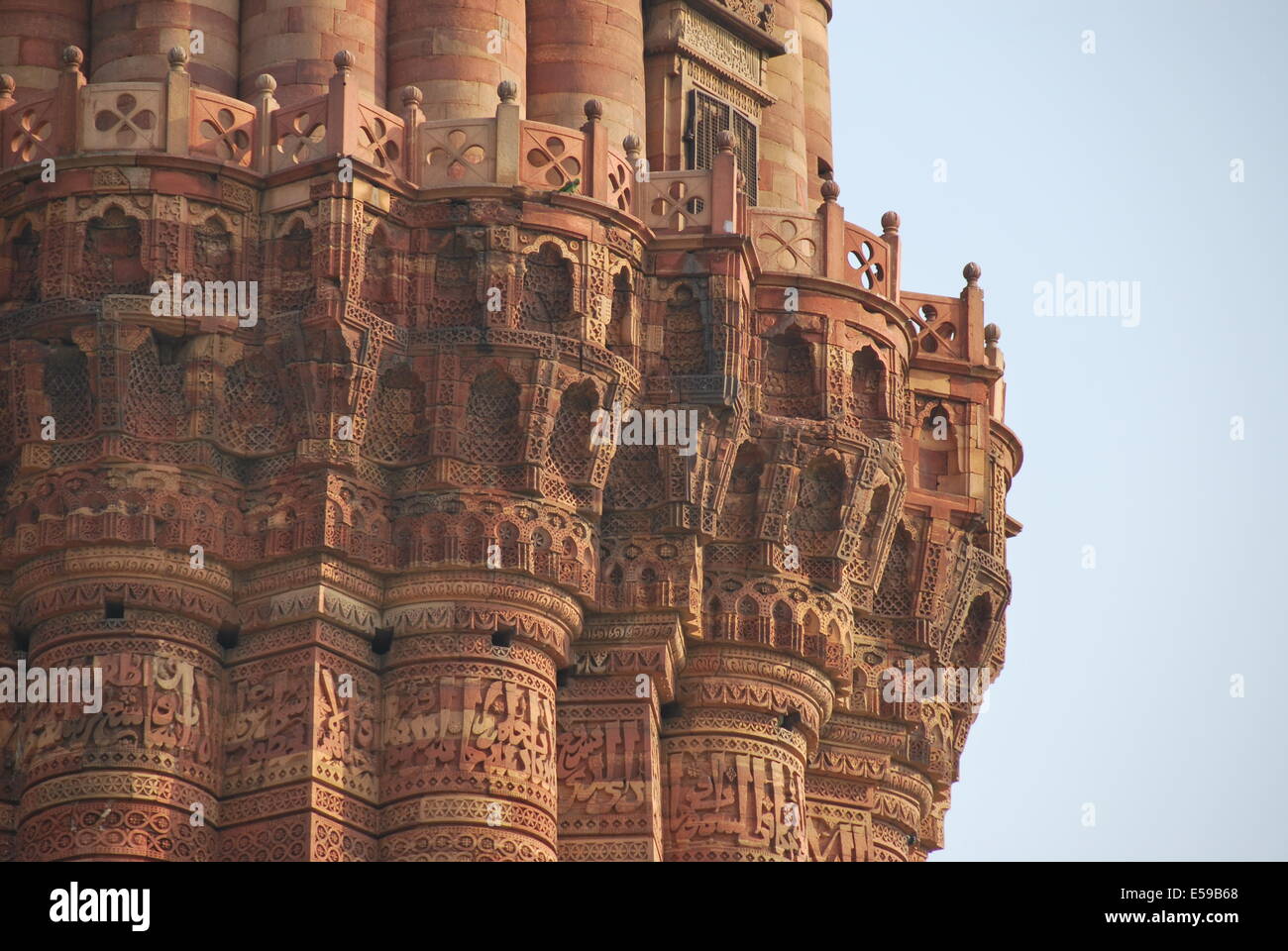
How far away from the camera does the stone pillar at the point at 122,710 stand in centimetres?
2761

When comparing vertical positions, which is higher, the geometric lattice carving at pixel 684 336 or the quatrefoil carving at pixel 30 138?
the quatrefoil carving at pixel 30 138

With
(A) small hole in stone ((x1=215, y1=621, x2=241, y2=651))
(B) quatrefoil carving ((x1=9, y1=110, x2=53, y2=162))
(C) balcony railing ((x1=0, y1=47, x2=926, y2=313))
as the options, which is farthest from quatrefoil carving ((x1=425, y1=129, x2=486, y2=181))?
(A) small hole in stone ((x1=215, y1=621, x2=241, y2=651))

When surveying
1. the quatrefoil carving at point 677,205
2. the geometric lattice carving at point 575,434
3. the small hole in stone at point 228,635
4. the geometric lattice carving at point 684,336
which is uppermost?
the quatrefoil carving at point 677,205

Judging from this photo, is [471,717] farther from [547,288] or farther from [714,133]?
[714,133]

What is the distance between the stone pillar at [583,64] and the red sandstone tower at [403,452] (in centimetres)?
9

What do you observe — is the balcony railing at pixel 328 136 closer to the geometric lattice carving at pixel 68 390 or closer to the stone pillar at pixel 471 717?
the geometric lattice carving at pixel 68 390

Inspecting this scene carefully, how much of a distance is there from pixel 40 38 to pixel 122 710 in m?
5.41

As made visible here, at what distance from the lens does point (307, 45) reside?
3003cm

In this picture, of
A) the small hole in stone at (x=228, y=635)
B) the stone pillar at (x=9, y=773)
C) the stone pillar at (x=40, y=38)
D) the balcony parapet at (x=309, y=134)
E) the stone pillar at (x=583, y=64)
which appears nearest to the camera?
the stone pillar at (x=9, y=773)

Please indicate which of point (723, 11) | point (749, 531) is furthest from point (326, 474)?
point (723, 11)

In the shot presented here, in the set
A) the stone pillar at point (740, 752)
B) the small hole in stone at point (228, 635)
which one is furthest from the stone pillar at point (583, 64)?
the small hole in stone at point (228, 635)

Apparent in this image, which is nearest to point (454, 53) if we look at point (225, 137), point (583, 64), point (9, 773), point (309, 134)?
point (583, 64)

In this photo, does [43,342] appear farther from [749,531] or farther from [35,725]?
[749,531]
